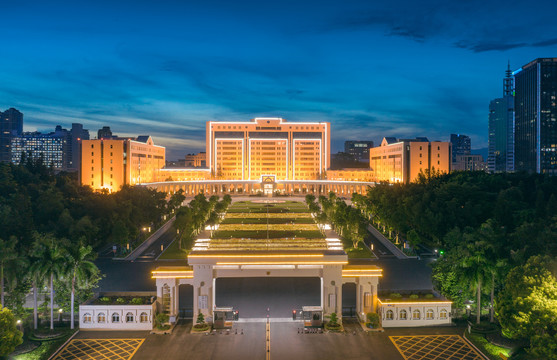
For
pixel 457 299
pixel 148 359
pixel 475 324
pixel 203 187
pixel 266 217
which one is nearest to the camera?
pixel 148 359

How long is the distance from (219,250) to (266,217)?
2102 cm

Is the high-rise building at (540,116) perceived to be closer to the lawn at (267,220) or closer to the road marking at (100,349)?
the lawn at (267,220)

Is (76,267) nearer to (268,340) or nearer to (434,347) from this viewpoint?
(268,340)

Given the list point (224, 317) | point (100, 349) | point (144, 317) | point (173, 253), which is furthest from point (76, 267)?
point (173, 253)

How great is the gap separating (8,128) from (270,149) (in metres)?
137

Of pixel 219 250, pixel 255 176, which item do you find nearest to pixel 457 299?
pixel 219 250

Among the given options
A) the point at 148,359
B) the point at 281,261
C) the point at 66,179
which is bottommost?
the point at 148,359

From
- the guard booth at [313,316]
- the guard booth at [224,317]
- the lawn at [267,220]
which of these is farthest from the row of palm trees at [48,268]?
the lawn at [267,220]

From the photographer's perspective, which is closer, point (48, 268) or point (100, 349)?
point (100, 349)

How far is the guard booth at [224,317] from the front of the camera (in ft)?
76.8

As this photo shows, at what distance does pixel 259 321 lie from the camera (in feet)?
79.2

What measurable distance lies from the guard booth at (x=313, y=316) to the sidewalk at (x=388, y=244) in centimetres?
1922

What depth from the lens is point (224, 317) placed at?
23.9 m

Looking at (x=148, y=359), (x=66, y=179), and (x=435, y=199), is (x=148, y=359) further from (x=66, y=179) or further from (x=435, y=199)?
(x=66, y=179)
